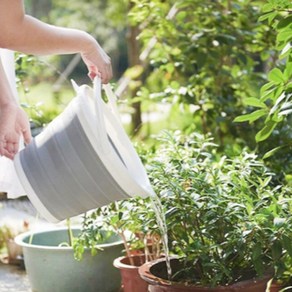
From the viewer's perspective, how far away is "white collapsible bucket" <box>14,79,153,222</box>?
2141 millimetres

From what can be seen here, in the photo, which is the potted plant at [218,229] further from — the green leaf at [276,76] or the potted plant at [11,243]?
the potted plant at [11,243]

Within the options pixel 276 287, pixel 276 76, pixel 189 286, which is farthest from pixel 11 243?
pixel 276 76

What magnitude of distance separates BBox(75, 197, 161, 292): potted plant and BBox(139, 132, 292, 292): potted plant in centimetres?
9

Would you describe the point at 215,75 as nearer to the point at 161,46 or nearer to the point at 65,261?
the point at 161,46

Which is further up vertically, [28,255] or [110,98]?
[110,98]

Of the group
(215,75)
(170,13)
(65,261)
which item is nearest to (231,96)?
(215,75)

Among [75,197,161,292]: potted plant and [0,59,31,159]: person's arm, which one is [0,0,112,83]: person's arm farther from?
[75,197,161,292]: potted plant

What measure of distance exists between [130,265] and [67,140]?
2.82ft

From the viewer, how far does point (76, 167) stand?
7.11 feet

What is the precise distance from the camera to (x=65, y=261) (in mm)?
3107

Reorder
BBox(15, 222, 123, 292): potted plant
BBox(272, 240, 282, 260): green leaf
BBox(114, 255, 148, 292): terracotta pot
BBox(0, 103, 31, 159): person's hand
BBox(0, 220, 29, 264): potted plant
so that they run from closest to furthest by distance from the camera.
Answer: BBox(0, 103, 31, 159): person's hand
BBox(272, 240, 282, 260): green leaf
BBox(114, 255, 148, 292): terracotta pot
BBox(15, 222, 123, 292): potted plant
BBox(0, 220, 29, 264): potted plant

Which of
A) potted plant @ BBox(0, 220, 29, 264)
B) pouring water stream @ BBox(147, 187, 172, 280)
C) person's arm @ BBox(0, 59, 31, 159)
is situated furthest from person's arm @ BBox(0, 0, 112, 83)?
potted plant @ BBox(0, 220, 29, 264)

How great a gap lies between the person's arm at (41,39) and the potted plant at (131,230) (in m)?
0.52

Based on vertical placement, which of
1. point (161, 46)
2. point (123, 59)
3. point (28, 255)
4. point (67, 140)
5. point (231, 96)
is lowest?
point (123, 59)
